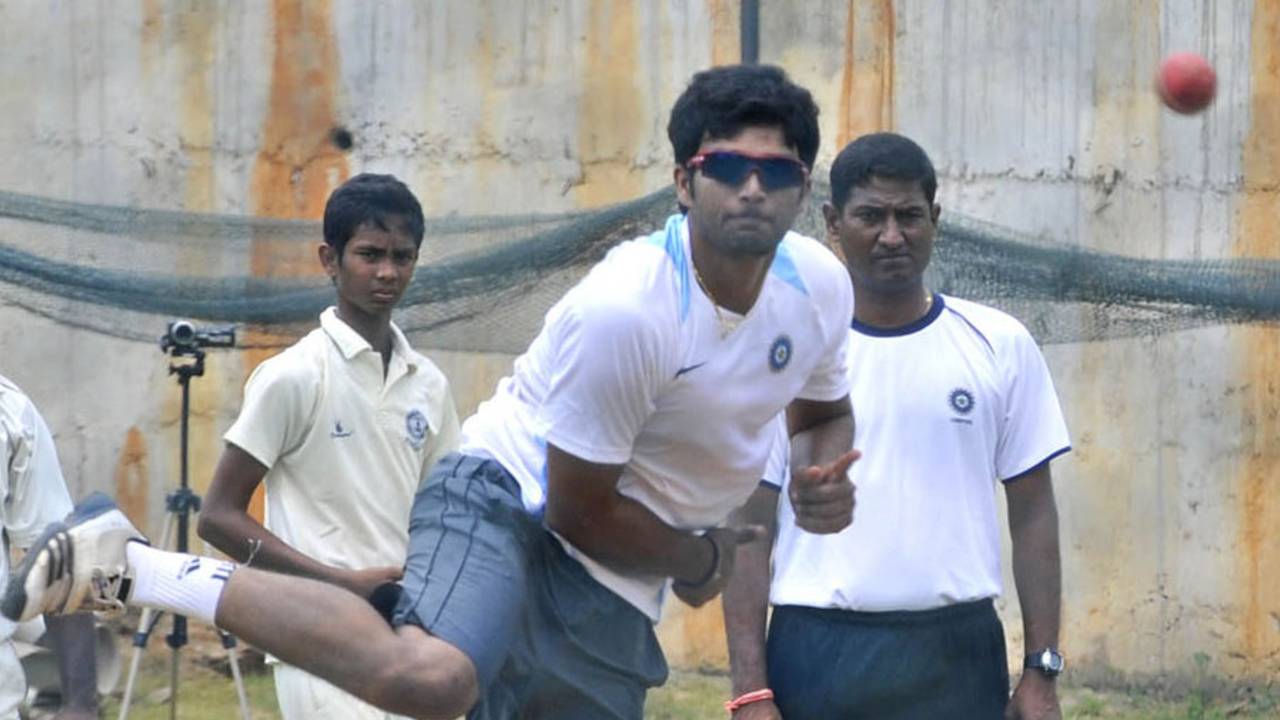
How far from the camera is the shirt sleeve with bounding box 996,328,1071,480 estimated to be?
585 centimetres

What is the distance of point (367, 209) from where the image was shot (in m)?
6.70

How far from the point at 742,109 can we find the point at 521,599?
119 centimetres

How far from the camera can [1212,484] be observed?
9.62 metres

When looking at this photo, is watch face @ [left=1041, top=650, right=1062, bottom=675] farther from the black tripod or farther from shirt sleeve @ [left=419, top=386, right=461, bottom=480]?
the black tripod

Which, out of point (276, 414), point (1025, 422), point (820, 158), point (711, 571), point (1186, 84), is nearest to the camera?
point (711, 571)

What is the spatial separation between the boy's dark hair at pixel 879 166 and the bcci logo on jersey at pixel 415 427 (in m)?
1.45

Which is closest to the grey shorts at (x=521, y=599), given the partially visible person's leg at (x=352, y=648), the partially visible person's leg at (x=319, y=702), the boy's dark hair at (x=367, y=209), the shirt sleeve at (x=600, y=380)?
the partially visible person's leg at (x=352, y=648)

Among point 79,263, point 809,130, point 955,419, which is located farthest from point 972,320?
point 79,263

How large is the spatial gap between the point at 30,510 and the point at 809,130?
236cm

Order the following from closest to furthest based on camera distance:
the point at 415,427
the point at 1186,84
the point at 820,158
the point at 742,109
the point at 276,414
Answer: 1. the point at 742,109
2. the point at 276,414
3. the point at 415,427
4. the point at 1186,84
5. the point at 820,158

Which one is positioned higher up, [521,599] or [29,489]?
[29,489]

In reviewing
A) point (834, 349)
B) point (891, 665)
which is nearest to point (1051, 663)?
point (891, 665)

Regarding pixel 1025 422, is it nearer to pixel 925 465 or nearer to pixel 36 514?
pixel 925 465

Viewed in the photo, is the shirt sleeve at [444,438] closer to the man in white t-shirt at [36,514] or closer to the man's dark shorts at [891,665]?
the man in white t-shirt at [36,514]
